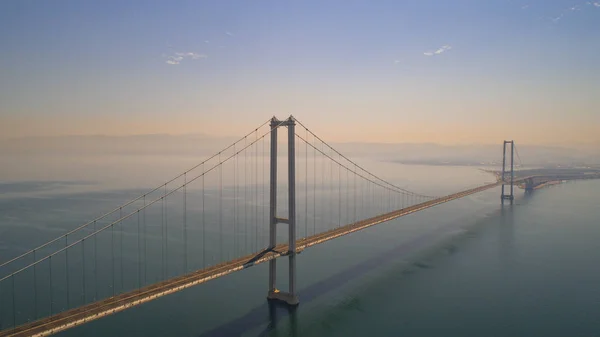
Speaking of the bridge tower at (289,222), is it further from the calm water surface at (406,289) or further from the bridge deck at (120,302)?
the calm water surface at (406,289)

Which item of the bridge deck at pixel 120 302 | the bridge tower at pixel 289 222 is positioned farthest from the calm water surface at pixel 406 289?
the bridge deck at pixel 120 302

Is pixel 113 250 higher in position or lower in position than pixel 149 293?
lower

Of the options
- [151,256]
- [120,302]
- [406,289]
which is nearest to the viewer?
[120,302]

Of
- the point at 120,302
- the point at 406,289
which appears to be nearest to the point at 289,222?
the point at 406,289

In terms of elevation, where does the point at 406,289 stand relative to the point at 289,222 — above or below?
below

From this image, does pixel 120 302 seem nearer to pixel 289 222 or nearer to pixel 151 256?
pixel 289 222

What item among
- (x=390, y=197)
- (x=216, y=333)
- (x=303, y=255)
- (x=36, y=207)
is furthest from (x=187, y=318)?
(x=390, y=197)

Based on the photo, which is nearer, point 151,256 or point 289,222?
point 289,222

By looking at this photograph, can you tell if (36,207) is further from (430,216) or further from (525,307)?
(525,307)

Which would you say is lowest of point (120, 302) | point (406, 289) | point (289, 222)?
point (406, 289)
